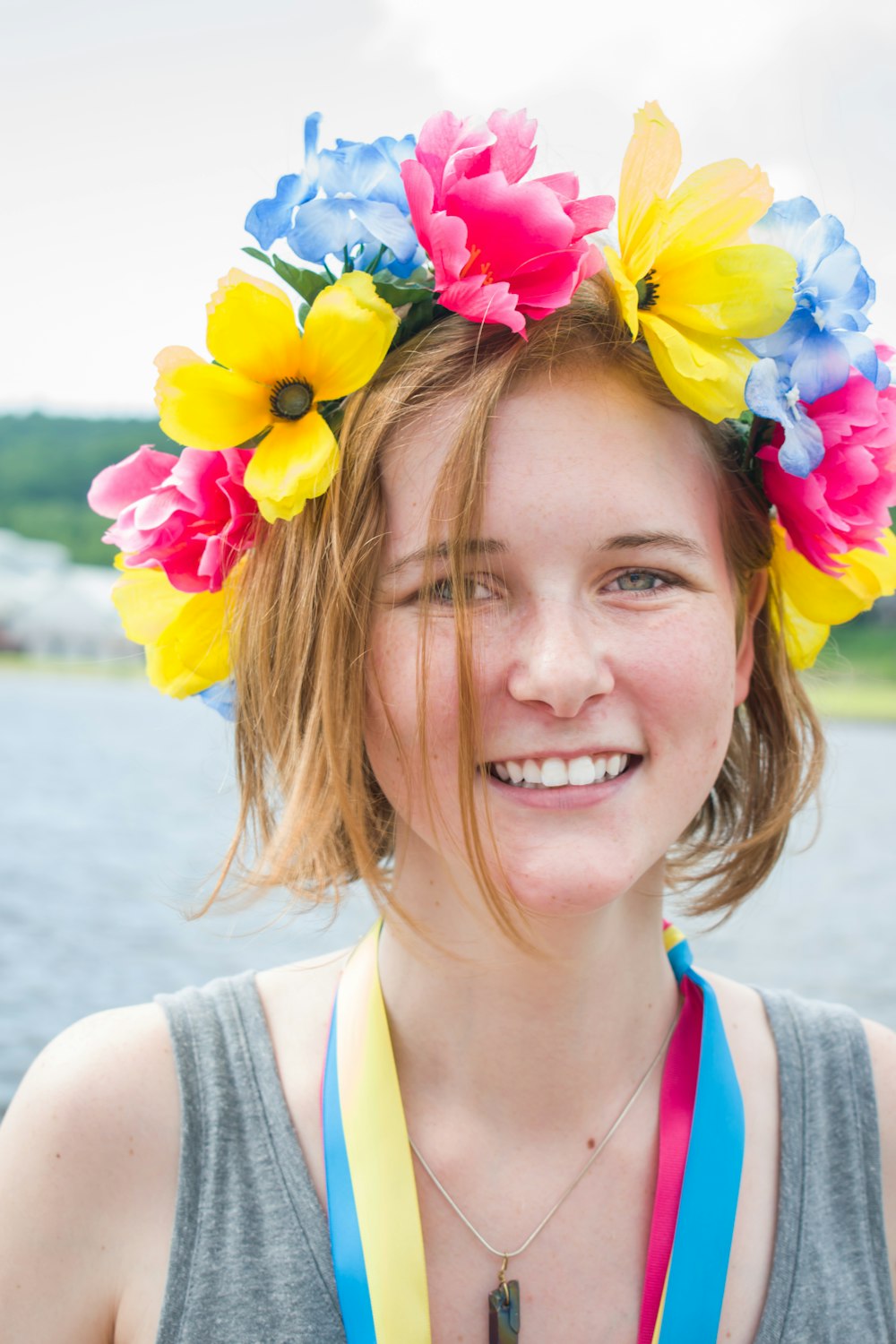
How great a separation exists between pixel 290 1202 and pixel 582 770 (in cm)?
58

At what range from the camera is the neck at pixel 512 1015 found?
1408mm

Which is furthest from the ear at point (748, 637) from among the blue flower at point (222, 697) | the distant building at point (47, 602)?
the distant building at point (47, 602)

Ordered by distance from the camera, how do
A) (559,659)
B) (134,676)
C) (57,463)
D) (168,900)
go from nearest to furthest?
(559,659) < (168,900) < (57,463) < (134,676)

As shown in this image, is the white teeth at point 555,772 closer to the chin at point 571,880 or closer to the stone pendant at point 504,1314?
the chin at point 571,880

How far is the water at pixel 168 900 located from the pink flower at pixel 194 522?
31 cm

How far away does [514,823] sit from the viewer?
1.28m

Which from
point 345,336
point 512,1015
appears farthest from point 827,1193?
point 345,336

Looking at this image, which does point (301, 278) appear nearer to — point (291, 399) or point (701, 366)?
point (291, 399)

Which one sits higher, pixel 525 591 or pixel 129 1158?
pixel 525 591

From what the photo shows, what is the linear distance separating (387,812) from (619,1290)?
616mm

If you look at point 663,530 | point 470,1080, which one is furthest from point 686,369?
point 470,1080

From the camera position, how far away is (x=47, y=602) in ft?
17.1

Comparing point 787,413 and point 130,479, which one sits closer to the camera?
point 787,413

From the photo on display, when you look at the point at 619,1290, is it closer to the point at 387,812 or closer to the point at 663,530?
the point at 387,812
